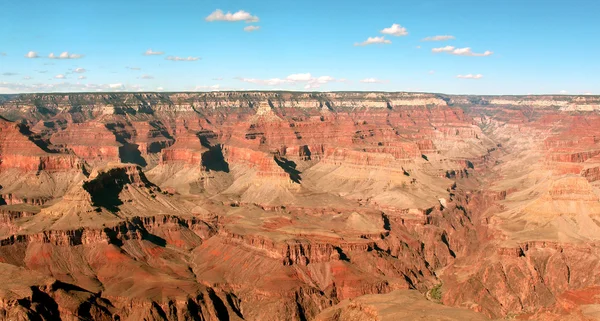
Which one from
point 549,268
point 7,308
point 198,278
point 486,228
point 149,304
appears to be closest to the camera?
point 7,308

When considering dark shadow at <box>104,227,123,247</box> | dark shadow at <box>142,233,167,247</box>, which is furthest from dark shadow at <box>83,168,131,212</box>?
dark shadow at <box>104,227,123,247</box>

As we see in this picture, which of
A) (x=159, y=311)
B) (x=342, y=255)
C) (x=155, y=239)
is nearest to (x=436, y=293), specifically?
(x=342, y=255)

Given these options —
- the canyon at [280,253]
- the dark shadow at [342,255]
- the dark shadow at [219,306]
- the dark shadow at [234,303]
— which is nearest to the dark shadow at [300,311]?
the canyon at [280,253]

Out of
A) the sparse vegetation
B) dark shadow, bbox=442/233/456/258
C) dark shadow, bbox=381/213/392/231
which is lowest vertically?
the sparse vegetation

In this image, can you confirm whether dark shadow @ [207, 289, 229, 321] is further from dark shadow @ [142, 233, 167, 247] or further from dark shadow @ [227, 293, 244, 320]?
dark shadow @ [142, 233, 167, 247]

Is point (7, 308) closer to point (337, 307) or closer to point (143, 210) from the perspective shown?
point (337, 307)

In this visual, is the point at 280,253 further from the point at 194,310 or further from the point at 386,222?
the point at 386,222

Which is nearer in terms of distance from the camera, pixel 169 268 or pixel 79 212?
pixel 169 268

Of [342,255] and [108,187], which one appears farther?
[108,187]

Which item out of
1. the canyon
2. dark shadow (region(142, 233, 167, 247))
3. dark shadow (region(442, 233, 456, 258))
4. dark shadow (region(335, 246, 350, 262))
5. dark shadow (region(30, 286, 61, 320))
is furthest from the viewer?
dark shadow (region(442, 233, 456, 258))

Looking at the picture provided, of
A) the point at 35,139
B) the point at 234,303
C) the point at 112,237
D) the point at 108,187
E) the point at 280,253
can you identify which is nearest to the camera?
the point at 234,303

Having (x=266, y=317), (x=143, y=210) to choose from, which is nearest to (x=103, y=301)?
(x=266, y=317)
